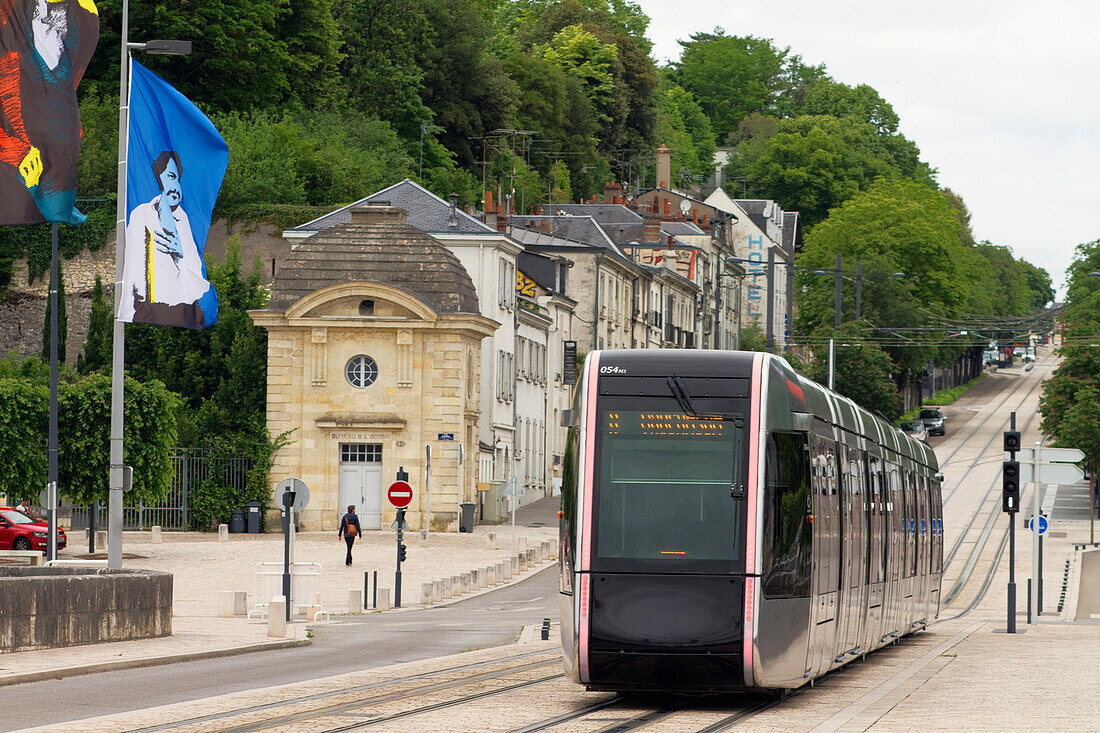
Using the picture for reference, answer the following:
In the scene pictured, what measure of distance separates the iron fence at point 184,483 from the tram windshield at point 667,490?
147ft

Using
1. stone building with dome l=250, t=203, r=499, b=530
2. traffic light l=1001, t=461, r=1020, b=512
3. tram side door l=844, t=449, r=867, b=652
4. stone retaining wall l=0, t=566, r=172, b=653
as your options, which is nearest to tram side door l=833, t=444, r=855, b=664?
tram side door l=844, t=449, r=867, b=652

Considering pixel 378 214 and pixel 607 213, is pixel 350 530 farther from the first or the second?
pixel 607 213

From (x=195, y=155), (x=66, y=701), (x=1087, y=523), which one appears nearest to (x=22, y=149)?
(x=195, y=155)

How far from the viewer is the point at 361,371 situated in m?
60.9

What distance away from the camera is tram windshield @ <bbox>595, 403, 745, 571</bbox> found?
16875mm

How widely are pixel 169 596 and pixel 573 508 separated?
11.0 meters

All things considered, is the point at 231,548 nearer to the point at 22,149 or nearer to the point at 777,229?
the point at 22,149

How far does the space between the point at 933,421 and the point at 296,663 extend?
85536 mm

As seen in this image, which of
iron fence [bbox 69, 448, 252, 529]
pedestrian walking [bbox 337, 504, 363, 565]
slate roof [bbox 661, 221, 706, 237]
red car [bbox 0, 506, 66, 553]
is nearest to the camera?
pedestrian walking [bbox 337, 504, 363, 565]

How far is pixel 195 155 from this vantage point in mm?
27359

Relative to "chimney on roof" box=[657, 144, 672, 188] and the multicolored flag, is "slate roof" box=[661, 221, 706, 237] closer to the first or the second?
"chimney on roof" box=[657, 144, 672, 188]

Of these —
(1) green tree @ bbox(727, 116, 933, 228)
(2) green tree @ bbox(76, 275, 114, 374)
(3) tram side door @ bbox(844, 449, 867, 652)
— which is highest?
(1) green tree @ bbox(727, 116, 933, 228)

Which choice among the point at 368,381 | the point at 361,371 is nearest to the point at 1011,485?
the point at 368,381

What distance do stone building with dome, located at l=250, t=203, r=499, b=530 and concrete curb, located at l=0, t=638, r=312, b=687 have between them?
32856 millimetres
